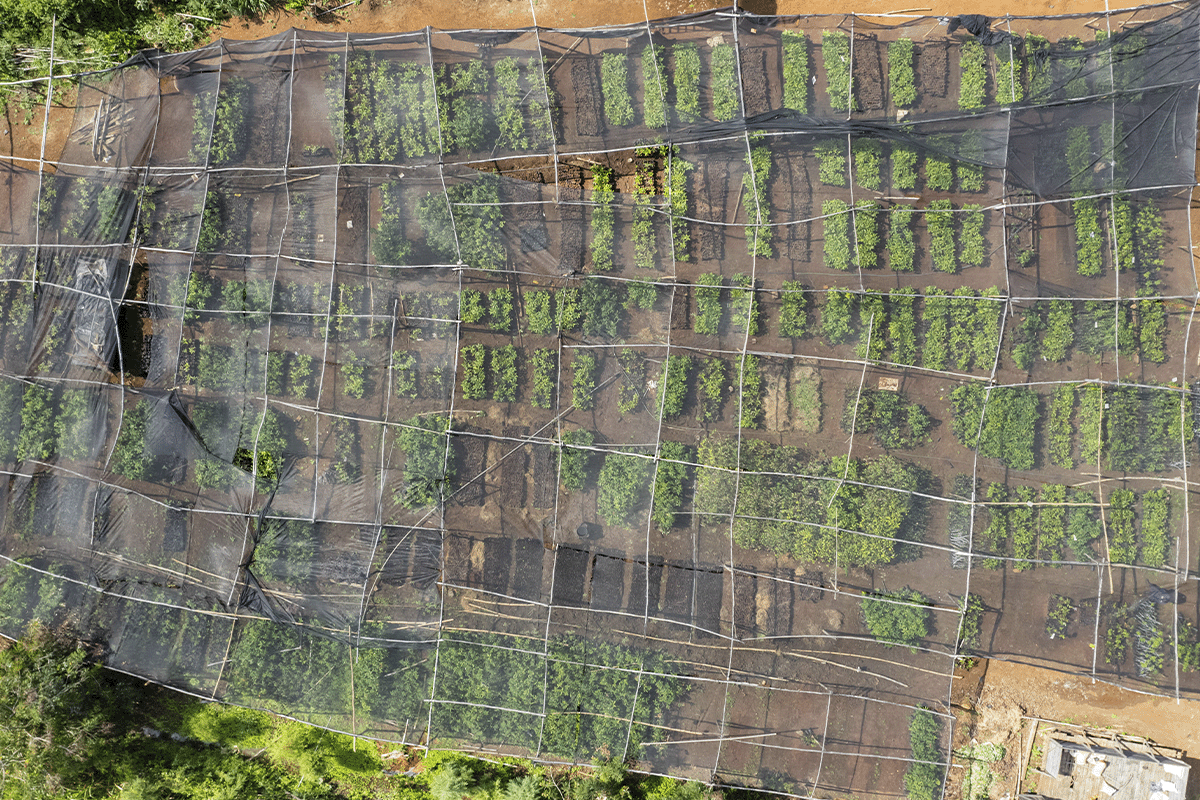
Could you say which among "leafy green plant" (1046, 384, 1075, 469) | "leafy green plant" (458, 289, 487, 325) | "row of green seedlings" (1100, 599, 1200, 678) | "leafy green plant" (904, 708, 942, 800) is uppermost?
"leafy green plant" (458, 289, 487, 325)

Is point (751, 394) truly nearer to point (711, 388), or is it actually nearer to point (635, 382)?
point (711, 388)

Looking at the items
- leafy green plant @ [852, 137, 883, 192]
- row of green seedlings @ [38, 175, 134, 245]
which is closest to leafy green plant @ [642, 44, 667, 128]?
leafy green plant @ [852, 137, 883, 192]

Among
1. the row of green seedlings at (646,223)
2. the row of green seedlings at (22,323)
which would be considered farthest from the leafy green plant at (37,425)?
the row of green seedlings at (646,223)

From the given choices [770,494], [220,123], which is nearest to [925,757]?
[770,494]

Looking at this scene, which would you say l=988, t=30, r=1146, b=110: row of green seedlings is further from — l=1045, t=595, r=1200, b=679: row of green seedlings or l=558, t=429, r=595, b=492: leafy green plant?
l=558, t=429, r=595, b=492: leafy green plant

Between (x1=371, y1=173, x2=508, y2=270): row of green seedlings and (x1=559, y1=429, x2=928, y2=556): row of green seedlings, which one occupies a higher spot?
(x1=371, y1=173, x2=508, y2=270): row of green seedlings

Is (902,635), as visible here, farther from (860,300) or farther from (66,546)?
(66,546)

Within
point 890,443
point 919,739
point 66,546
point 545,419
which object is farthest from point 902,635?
point 66,546
